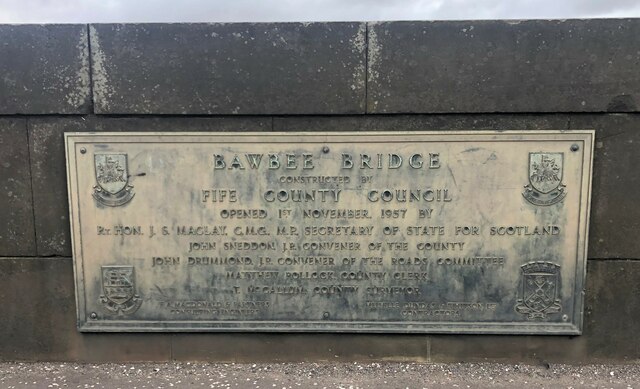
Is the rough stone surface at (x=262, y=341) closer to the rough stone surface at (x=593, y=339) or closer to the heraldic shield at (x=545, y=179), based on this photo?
the rough stone surface at (x=593, y=339)

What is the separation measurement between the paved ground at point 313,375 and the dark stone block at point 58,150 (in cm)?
82

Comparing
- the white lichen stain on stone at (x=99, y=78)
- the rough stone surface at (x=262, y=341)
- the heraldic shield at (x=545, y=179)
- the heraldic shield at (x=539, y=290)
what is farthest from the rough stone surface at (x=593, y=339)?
the white lichen stain on stone at (x=99, y=78)

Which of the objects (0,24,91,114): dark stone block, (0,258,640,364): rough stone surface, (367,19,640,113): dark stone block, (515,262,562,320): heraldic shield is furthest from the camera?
(0,258,640,364): rough stone surface

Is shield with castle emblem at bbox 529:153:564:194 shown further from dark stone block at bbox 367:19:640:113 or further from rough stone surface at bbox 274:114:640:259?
dark stone block at bbox 367:19:640:113

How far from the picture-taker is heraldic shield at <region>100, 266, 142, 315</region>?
3316mm

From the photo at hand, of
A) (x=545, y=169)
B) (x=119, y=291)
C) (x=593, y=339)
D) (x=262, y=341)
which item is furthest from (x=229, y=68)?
(x=593, y=339)

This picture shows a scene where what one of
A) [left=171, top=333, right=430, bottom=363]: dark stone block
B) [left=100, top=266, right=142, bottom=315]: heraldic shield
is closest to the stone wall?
[left=100, top=266, right=142, bottom=315]: heraldic shield

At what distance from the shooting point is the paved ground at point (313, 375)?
127 inches

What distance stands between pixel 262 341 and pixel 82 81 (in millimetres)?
2064

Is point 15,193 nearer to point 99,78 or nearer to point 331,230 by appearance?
point 99,78

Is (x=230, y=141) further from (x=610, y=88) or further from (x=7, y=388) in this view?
(x=610, y=88)

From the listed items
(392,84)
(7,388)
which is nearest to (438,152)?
(392,84)

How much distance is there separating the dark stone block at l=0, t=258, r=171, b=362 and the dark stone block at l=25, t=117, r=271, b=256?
17 cm

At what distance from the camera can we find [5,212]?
3316 millimetres
